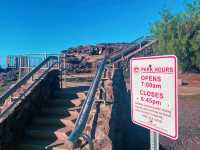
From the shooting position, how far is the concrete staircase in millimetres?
8500

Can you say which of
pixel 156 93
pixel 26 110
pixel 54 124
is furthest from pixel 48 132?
pixel 156 93

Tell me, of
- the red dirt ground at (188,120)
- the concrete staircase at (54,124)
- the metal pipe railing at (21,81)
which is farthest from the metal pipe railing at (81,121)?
the red dirt ground at (188,120)

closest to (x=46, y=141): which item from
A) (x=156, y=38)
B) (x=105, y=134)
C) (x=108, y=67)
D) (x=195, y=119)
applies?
(x=105, y=134)

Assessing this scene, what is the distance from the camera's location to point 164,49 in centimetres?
3106

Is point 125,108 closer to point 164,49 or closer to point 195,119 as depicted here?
point 195,119

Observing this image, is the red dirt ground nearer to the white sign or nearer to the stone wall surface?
the stone wall surface

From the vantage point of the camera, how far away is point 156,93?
433cm

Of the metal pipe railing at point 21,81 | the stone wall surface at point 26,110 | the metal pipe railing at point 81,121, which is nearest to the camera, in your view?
the metal pipe railing at point 81,121

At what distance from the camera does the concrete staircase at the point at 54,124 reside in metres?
8.50

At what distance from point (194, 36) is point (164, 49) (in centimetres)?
261

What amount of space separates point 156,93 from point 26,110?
5.60m

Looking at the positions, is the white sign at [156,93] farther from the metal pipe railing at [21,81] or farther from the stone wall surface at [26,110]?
the metal pipe railing at [21,81]

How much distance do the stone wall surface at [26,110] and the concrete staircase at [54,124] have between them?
0.16m

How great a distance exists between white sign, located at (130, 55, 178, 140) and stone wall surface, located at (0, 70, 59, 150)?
3.97m
